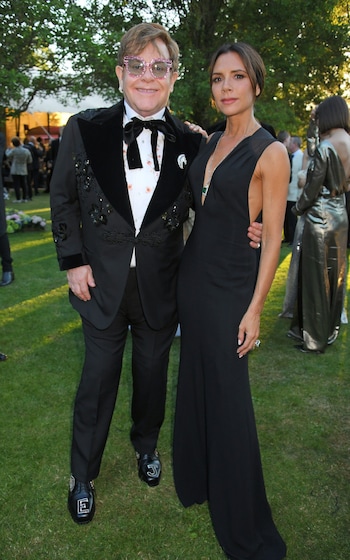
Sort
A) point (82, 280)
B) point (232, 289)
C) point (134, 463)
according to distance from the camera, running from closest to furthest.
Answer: point (232, 289) → point (82, 280) → point (134, 463)

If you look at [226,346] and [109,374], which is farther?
[109,374]

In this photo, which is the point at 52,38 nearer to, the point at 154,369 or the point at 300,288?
the point at 300,288

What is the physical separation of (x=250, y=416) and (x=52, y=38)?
426 inches

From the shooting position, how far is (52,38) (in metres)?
11.0

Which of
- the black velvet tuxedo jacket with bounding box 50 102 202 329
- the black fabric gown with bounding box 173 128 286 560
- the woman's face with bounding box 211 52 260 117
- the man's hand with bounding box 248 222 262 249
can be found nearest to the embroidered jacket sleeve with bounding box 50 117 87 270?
the black velvet tuxedo jacket with bounding box 50 102 202 329

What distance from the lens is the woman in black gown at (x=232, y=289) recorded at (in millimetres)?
2123

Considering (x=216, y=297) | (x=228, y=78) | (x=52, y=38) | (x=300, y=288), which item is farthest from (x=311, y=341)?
(x=52, y=38)

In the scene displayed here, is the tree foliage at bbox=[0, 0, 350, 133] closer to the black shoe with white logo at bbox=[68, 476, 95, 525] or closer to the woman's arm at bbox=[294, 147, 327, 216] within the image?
the woman's arm at bbox=[294, 147, 327, 216]

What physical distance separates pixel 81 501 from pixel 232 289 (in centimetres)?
134

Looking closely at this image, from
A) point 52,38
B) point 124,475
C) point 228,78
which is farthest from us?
point 52,38

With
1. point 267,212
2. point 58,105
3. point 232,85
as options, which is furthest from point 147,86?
point 58,105

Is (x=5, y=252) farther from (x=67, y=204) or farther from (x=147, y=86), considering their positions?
(x=147, y=86)

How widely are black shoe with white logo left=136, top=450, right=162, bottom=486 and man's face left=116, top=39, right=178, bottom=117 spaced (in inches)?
74.0

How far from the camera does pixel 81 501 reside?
259 cm
